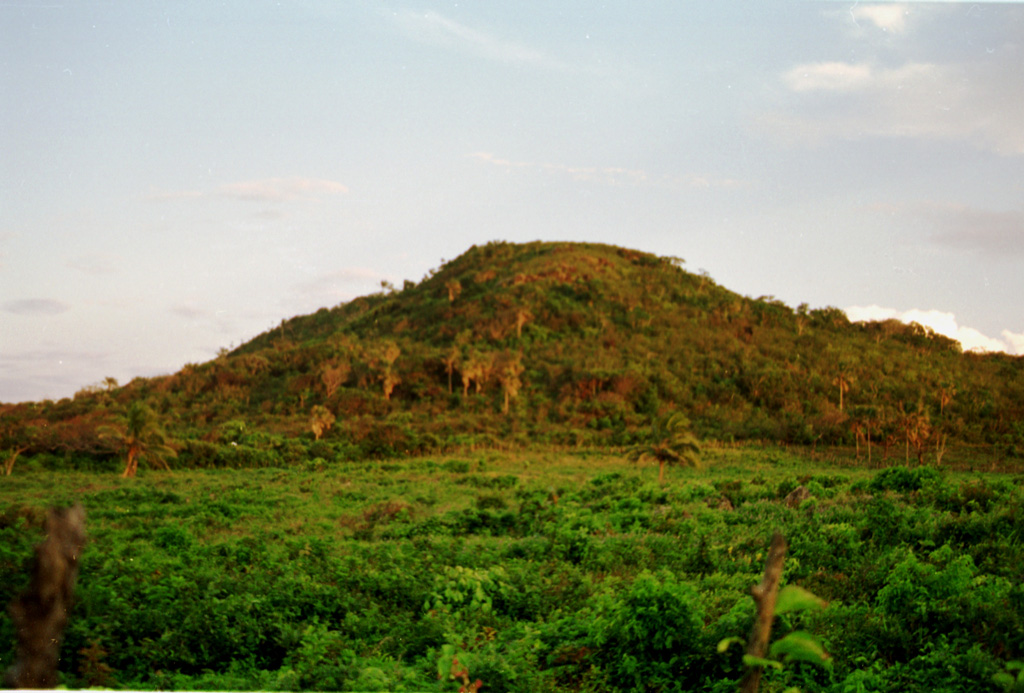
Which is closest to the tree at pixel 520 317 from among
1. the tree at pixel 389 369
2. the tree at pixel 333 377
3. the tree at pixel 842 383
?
the tree at pixel 389 369

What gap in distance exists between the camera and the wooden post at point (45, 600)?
11.0 ft

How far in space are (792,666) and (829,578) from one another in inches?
121

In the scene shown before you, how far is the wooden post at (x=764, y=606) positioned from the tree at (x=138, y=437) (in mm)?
30660

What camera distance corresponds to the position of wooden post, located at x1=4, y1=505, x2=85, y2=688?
3.34 meters

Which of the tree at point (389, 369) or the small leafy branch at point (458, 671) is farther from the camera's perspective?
the tree at point (389, 369)

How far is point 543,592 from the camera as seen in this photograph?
9.80 m

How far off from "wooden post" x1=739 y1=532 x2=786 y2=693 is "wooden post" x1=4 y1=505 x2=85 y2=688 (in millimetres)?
3492

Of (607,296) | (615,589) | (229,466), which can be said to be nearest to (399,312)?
(607,296)

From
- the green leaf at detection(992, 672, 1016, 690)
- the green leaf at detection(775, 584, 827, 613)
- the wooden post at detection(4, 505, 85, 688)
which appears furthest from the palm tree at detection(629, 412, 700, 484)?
the wooden post at detection(4, 505, 85, 688)

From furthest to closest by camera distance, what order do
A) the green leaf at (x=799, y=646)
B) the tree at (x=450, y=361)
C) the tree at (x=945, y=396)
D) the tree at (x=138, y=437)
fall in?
the tree at (x=450, y=361) → the tree at (x=945, y=396) → the tree at (x=138, y=437) → the green leaf at (x=799, y=646)

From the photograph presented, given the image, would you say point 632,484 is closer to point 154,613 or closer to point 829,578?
point 829,578

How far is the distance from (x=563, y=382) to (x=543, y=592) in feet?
151

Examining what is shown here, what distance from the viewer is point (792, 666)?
273 inches

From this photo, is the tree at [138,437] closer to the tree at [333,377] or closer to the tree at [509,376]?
the tree at [333,377]
